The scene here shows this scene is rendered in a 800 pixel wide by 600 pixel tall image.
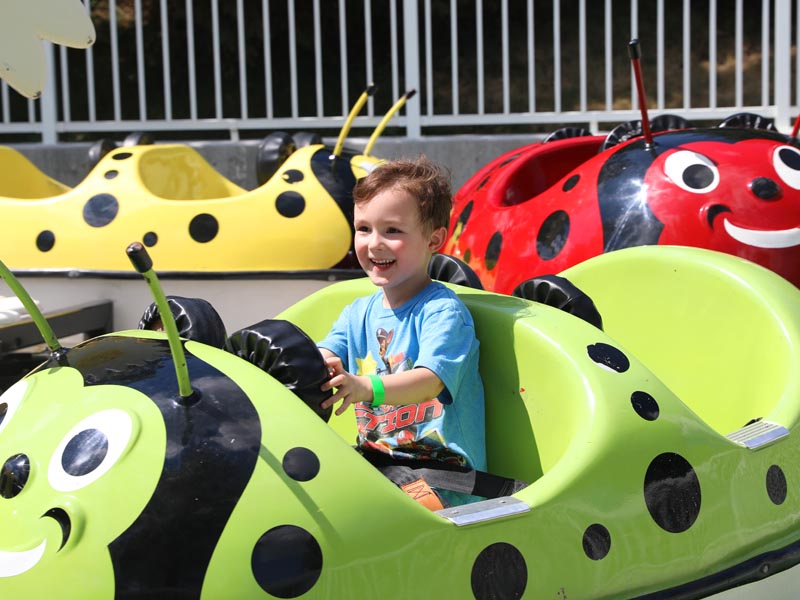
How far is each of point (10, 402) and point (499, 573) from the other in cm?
74

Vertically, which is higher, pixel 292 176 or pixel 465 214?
pixel 292 176

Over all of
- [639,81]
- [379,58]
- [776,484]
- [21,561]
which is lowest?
[776,484]

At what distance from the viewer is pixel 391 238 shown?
1932mm

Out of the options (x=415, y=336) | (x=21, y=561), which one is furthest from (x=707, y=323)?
(x=21, y=561)

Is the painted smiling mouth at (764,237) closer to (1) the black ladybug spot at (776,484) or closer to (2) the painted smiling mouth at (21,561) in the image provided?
(1) the black ladybug spot at (776,484)

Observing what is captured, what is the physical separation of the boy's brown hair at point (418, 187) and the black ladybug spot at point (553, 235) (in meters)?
1.39

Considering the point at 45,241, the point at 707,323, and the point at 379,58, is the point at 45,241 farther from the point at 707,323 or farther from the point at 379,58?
the point at 379,58

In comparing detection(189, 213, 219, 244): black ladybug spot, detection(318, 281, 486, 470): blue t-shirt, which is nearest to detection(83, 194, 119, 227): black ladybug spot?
detection(189, 213, 219, 244): black ladybug spot

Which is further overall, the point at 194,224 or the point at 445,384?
the point at 194,224

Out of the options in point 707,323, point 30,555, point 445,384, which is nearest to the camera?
point 30,555

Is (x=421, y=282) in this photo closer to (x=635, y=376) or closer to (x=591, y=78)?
(x=635, y=376)

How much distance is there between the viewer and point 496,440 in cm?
209

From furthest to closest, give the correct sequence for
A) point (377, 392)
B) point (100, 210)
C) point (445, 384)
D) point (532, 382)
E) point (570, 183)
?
1. point (100, 210)
2. point (570, 183)
3. point (532, 382)
4. point (445, 384)
5. point (377, 392)

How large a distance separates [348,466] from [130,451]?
282 mm
